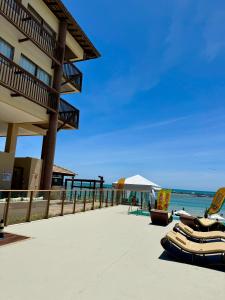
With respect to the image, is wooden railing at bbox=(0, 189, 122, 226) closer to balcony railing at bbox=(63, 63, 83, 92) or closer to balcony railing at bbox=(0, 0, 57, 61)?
balcony railing at bbox=(63, 63, 83, 92)

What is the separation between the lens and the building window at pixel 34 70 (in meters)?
14.1

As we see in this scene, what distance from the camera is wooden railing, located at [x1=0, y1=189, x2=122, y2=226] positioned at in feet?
30.7

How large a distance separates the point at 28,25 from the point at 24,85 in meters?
3.07

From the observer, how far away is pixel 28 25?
43.8 ft

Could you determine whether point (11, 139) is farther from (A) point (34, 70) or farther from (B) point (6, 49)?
(B) point (6, 49)

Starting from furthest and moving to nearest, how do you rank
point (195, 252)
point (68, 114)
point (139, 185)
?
point (139, 185) < point (68, 114) < point (195, 252)

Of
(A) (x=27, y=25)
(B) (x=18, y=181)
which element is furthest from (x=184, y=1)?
(B) (x=18, y=181)

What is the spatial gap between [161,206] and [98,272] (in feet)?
40.0

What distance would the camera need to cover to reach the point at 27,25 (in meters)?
13.3

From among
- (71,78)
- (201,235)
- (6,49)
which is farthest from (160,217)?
(71,78)

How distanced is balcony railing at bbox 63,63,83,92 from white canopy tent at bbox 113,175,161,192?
8.17 metres

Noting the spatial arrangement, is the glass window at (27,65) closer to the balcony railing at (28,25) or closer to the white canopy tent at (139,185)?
the balcony railing at (28,25)

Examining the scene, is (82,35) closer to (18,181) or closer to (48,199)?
(18,181)

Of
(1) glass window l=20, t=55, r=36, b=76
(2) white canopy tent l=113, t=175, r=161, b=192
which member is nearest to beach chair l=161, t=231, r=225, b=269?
(1) glass window l=20, t=55, r=36, b=76
